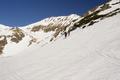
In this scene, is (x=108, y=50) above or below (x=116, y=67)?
above

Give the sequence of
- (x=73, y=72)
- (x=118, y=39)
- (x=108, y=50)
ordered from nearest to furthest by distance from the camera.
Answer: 1. (x=73, y=72)
2. (x=108, y=50)
3. (x=118, y=39)

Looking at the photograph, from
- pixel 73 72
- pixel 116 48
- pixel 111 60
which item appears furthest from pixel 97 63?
pixel 116 48

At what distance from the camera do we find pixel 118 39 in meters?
26.1

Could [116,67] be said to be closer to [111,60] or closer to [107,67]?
[107,67]

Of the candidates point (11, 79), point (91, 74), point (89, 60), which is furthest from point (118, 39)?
point (11, 79)

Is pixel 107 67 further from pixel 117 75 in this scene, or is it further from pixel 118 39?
pixel 118 39

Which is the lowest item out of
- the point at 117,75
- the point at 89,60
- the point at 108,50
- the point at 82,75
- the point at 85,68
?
the point at 117,75

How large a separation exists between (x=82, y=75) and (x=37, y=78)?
4963mm

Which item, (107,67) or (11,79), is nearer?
(107,67)

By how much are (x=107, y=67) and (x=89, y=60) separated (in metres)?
4.08

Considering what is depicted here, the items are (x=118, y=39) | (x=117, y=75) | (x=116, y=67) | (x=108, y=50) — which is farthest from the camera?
(x=118, y=39)

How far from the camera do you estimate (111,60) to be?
19.4m

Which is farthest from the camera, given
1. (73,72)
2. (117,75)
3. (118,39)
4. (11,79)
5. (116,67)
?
(118,39)

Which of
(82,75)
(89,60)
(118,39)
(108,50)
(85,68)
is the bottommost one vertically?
(82,75)
